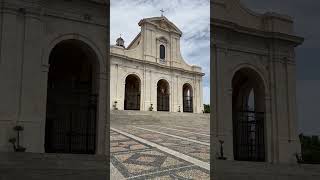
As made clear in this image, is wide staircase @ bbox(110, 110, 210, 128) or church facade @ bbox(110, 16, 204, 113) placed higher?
church facade @ bbox(110, 16, 204, 113)

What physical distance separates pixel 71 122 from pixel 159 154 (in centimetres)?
714

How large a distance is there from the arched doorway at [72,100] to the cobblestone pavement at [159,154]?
5.30 metres

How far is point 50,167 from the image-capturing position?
738 centimetres

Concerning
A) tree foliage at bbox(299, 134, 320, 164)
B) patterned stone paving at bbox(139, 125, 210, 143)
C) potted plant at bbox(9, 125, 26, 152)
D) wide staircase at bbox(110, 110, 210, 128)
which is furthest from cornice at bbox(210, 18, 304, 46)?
patterned stone paving at bbox(139, 125, 210, 143)

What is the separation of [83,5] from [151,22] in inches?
230

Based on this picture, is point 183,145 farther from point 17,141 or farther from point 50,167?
point 17,141

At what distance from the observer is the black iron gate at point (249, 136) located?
463 inches

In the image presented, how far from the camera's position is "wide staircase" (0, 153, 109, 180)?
7012 millimetres

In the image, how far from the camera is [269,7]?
40.2ft

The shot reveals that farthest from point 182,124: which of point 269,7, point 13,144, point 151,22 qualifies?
point 269,7

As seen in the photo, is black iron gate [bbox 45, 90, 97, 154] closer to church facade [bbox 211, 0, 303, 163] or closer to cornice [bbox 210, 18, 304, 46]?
church facade [bbox 211, 0, 303, 163]

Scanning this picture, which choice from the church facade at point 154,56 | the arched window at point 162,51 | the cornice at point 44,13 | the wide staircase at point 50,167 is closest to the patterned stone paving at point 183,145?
the church facade at point 154,56

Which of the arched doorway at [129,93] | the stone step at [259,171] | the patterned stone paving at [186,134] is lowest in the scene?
the stone step at [259,171]

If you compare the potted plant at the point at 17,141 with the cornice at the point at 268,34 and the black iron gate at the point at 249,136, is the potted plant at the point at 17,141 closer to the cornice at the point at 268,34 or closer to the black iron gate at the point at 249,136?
the cornice at the point at 268,34
